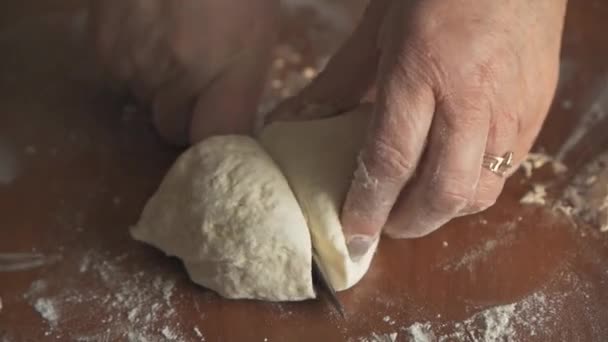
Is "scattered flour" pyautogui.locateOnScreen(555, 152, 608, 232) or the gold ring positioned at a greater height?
the gold ring

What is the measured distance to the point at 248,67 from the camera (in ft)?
4.07

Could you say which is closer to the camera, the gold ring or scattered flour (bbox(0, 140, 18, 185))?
the gold ring

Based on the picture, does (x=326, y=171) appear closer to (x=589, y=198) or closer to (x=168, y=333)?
(x=168, y=333)

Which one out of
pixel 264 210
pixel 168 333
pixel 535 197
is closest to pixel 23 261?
pixel 168 333

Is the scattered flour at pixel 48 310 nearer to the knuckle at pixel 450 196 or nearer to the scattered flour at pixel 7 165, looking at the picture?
the scattered flour at pixel 7 165

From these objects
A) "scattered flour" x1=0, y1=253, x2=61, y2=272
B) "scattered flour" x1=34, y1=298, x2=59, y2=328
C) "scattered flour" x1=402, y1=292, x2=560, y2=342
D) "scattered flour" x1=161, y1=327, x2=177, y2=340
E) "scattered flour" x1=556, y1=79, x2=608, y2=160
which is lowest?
"scattered flour" x1=402, y1=292, x2=560, y2=342

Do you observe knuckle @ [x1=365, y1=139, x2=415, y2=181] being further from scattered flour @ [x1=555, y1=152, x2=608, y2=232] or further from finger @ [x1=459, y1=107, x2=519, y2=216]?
scattered flour @ [x1=555, y1=152, x2=608, y2=232]

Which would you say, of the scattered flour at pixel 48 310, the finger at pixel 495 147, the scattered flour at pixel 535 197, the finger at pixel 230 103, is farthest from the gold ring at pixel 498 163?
the scattered flour at pixel 48 310

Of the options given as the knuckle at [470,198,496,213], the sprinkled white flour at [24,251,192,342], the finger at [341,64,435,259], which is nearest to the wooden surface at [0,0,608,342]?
the sprinkled white flour at [24,251,192,342]

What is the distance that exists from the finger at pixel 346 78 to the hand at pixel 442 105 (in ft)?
0.08

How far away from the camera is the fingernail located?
39.1 inches

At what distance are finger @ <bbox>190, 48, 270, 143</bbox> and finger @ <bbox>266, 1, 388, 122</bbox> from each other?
0.23 feet

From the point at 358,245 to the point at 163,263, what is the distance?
0.28 m

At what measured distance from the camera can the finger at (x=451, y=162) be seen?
0.90 m
